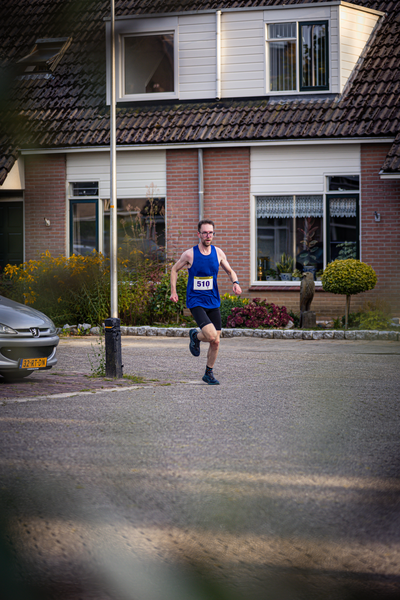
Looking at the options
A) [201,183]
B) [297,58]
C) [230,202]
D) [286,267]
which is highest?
[297,58]

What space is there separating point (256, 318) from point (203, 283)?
686 centimetres

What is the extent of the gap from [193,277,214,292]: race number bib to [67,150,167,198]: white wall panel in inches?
378

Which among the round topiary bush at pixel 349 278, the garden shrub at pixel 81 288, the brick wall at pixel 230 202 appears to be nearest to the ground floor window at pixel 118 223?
the garden shrub at pixel 81 288

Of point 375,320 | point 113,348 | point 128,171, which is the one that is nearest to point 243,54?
point 128,171

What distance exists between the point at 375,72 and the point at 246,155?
11.9 feet

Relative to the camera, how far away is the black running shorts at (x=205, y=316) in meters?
9.26

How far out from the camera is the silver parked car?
8.98 m

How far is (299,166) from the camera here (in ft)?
57.9

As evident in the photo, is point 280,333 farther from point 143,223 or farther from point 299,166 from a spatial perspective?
point 143,223

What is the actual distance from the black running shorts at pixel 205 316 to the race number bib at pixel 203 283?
0.24 meters

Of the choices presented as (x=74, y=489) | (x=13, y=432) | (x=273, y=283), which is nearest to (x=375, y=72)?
(x=273, y=283)

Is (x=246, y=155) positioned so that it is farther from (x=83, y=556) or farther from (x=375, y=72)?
(x=83, y=556)

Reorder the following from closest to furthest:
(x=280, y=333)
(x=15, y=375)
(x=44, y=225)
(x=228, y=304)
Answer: (x=15, y=375), (x=280, y=333), (x=228, y=304), (x=44, y=225)

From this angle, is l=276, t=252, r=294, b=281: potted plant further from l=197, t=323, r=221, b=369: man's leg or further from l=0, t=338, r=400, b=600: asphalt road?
l=197, t=323, r=221, b=369: man's leg
